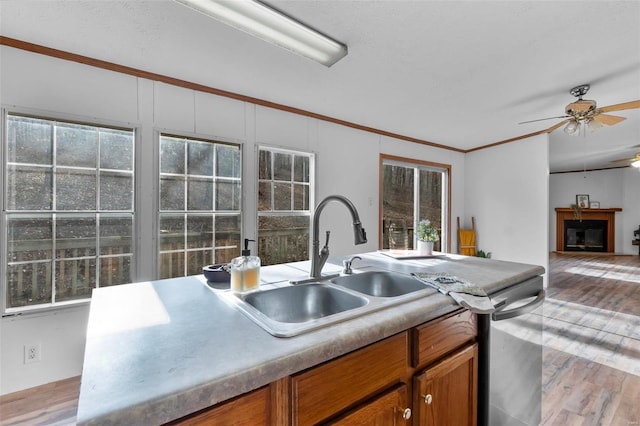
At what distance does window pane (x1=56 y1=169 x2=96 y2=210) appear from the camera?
2260 millimetres

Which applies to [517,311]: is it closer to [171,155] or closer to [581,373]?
[581,373]

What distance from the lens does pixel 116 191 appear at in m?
2.47

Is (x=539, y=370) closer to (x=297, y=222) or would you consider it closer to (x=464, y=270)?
(x=464, y=270)

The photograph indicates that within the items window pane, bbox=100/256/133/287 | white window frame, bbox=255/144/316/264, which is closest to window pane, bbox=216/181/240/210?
white window frame, bbox=255/144/316/264

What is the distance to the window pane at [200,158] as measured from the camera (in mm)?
2832

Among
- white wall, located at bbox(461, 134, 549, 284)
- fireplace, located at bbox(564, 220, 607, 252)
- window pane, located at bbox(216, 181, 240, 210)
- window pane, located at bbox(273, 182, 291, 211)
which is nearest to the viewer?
window pane, located at bbox(216, 181, 240, 210)

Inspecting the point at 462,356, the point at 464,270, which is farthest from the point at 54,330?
the point at 464,270

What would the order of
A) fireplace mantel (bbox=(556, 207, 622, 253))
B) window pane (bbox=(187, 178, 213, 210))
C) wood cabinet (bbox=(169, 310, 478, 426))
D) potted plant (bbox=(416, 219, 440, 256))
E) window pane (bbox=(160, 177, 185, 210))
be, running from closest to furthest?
1. wood cabinet (bbox=(169, 310, 478, 426))
2. potted plant (bbox=(416, 219, 440, 256))
3. window pane (bbox=(160, 177, 185, 210))
4. window pane (bbox=(187, 178, 213, 210))
5. fireplace mantel (bbox=(556, 207, 622, 253))

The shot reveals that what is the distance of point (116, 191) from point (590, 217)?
11.5m

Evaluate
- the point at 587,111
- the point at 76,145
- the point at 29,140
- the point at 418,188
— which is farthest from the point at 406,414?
the point at 418,188

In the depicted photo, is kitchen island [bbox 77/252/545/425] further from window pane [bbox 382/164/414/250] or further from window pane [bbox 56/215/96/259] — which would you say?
window pane [bbox 382/164/414/250]

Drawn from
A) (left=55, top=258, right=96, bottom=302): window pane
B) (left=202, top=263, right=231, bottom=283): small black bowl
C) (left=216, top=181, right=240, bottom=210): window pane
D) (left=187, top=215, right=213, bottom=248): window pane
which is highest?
(left=216, top=181, right=240, bottom=210): window pane

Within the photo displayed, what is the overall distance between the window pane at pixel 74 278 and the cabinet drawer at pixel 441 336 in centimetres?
259

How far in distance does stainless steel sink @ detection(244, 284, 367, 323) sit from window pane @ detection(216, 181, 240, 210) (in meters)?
1.93
